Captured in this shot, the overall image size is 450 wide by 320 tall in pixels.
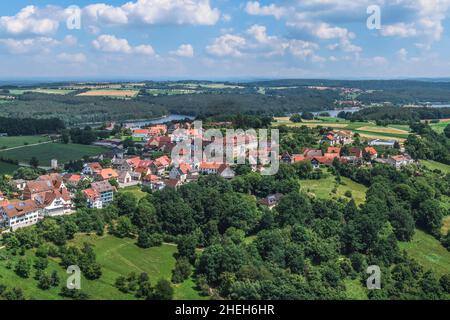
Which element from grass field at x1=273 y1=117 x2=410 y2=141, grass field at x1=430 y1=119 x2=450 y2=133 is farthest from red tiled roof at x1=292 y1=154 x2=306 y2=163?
grass field at x1=430 y1=119 x2=450 y2=133

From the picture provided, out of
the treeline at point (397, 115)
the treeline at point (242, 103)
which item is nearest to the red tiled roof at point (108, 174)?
the treeline at point (397, 115)

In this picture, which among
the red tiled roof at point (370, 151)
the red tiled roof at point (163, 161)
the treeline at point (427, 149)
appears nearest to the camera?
the red tiled roof at point (163, 161)

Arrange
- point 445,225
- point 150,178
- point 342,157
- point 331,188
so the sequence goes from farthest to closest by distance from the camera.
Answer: point 342,157, point 150,178, point 331,188, point 445,225

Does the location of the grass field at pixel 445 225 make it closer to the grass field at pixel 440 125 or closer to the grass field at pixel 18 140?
the grass field at pixel 440 125

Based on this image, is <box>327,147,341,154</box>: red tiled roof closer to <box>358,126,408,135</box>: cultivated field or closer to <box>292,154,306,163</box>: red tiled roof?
<box>292,154,306,163</box>: red tiled roof

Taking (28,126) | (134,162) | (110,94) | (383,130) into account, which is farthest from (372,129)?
(110,94)

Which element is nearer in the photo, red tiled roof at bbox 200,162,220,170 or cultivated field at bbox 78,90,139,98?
red tiled roof at bbox 200,162,220,170

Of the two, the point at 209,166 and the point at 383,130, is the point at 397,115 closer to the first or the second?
the point at 383,130
